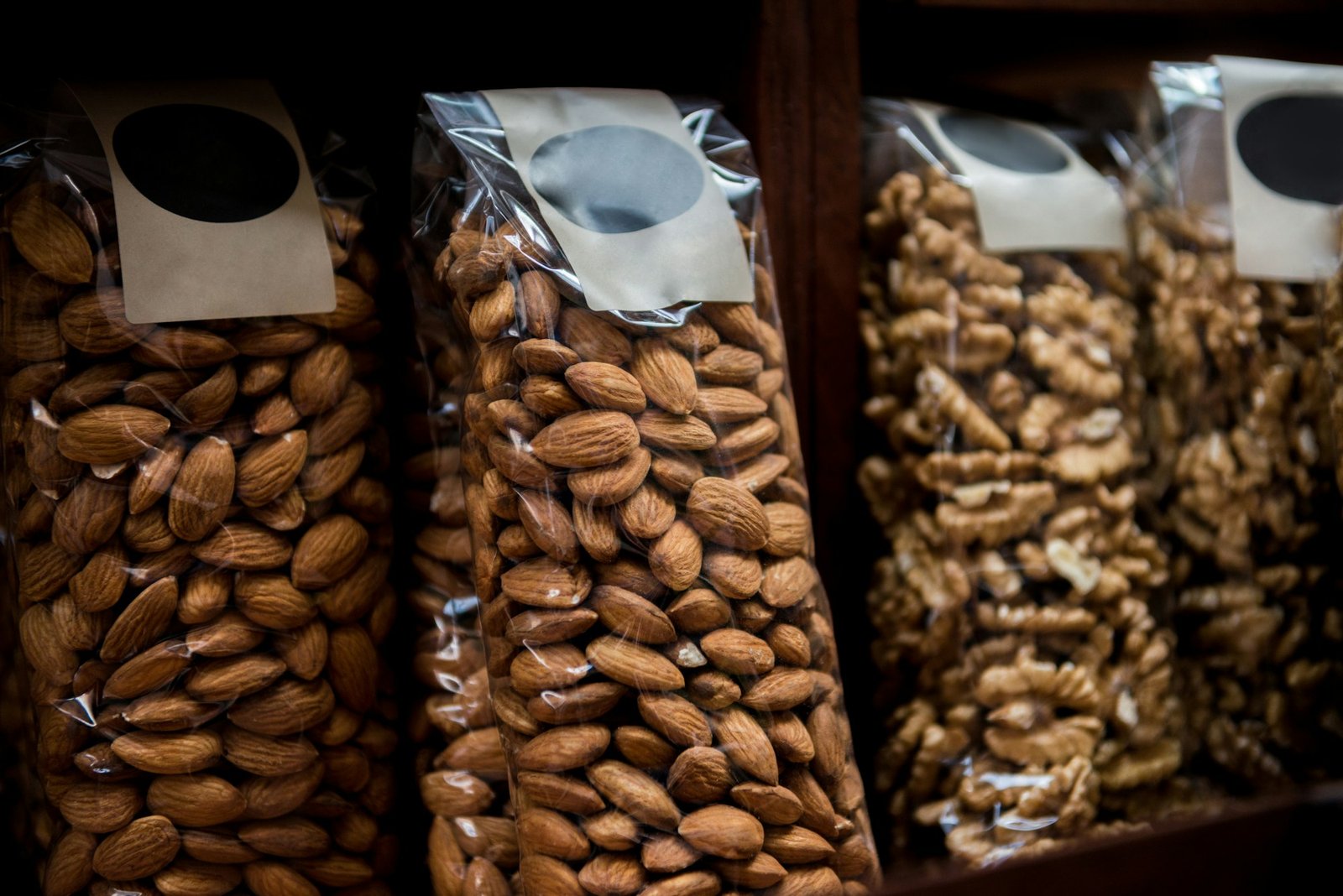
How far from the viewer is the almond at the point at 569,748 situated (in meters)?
0.52

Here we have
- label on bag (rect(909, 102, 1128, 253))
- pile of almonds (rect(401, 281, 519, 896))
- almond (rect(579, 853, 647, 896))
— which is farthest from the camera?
label on bag (rect(909, 102, 1128, 253))

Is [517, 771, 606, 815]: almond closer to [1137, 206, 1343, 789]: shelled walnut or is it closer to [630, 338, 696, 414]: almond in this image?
[630, 338, 696, 414]: almond

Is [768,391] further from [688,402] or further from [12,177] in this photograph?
[12,177]

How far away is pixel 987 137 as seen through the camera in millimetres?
790

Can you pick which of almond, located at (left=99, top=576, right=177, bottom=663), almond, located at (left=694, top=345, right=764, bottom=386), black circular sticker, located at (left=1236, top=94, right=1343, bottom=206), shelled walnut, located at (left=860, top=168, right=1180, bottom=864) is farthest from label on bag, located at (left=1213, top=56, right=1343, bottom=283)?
almond, located at (left=99, top=576, right=177, bottom=663)

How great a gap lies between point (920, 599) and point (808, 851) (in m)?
0.24

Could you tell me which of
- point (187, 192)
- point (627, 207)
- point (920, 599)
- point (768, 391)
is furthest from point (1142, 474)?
point (187, 192)

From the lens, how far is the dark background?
0.65 m

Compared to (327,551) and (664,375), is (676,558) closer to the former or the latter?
(664,375)

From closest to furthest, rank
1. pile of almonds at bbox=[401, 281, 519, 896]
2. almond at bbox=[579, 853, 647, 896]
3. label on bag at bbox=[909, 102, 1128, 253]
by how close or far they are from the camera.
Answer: almond at bbox=[579, 853, 647, 896] < pile of almonds at bbox=[401, 281, 519, 896] < label on bag at bbox=[909, 102, 1128, 253]

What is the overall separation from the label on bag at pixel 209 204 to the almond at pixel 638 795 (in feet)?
1.00

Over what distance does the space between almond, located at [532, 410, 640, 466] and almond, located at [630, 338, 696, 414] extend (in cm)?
3

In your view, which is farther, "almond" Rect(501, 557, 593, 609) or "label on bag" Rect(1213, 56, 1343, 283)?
"label on bag" Rect(1213, 56, 1343, 283)

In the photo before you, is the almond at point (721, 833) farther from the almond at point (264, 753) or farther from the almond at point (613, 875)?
the almond at point (264, 753)
